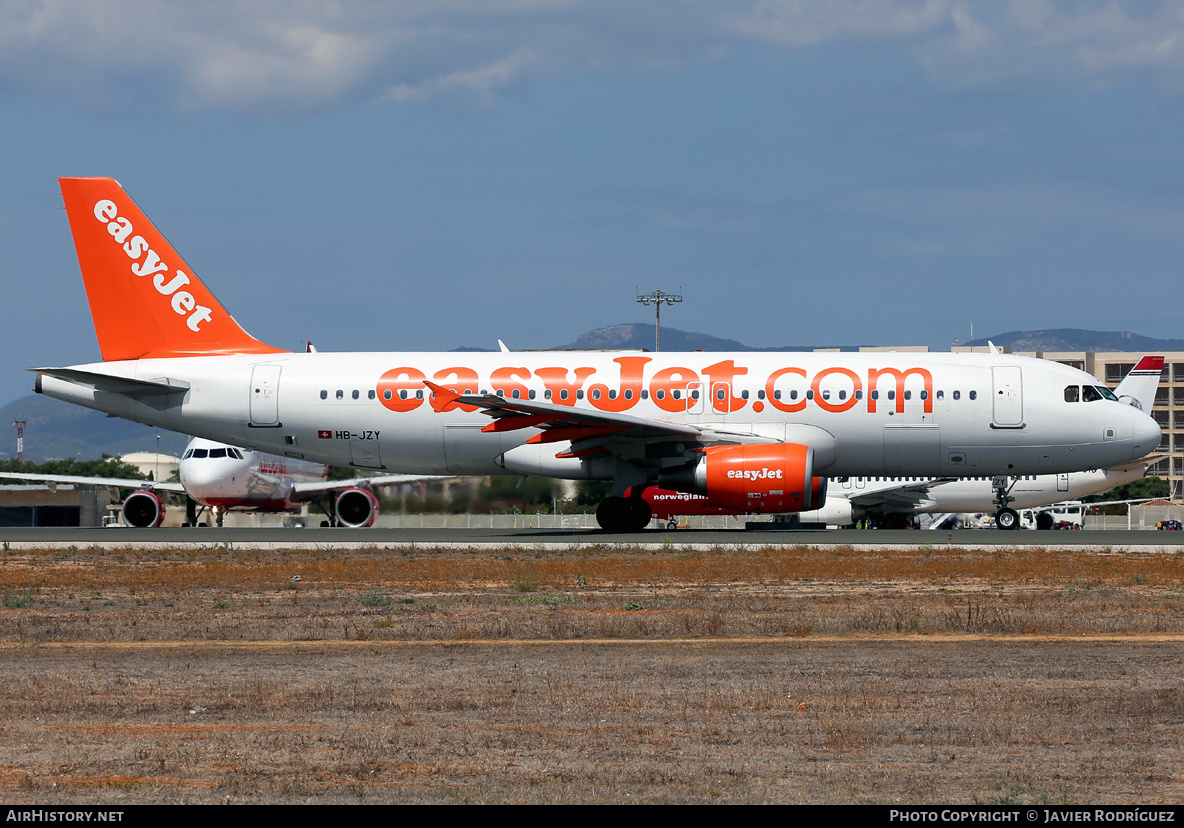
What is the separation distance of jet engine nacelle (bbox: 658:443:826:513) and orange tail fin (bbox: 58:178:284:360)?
11.8 metres

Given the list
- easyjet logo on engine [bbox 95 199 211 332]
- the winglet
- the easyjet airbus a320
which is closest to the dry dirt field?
the easyjet airbus a320

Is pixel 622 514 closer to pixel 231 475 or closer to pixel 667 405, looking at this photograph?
pixel 667 405

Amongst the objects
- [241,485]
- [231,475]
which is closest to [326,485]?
[241,485]

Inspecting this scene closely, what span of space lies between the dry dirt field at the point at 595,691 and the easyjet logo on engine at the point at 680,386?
10349 mm

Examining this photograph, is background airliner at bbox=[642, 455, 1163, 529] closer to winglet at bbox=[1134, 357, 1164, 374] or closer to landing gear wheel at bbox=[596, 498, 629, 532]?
winglet at bbox=[1134, 357, 1164, 374]

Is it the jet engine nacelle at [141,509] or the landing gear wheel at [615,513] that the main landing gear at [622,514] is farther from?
the jet engine nacelle at [141,509]

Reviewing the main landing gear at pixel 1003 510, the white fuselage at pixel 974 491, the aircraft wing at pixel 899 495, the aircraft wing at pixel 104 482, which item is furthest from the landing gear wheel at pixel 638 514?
the aircraft wing at pixel 899 495

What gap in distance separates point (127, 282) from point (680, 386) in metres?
13.4

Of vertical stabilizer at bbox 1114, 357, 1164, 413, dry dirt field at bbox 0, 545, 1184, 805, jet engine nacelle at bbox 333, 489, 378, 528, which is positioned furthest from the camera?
vertical stabilizer at bbox 1114, 357, 1164, 413

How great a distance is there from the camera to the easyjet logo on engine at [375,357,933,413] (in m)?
27.8

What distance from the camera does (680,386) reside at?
2819 cm

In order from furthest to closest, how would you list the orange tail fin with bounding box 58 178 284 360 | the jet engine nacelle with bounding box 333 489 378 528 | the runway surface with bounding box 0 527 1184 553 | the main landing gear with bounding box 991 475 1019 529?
the jet engine nacelle with bounding box 333 489 378 528 → the main landing gear with bounding box 991 475 1019 529 → the orange tail fin with bounding box 58 178 284 360 → the runway surface with bounding box 0 527 1184 553
